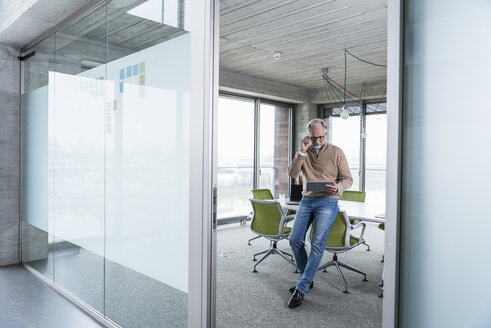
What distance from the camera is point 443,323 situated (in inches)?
48.0

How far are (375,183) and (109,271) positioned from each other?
6568mm

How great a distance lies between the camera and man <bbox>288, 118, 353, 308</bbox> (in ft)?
11.5

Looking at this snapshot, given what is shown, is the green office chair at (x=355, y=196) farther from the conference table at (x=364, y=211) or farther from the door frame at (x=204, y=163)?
the door frame at (x=204, y=163)

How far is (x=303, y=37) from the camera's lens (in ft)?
15.6

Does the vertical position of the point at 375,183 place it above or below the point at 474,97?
below

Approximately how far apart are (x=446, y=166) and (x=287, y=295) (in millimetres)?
2808

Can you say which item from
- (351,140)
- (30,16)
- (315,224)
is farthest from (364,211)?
(351,140)

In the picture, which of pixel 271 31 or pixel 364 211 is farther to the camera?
pixel 271 31

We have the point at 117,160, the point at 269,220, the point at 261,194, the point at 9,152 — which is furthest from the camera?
the point at 261,194

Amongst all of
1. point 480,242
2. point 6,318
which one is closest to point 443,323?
point 480,242

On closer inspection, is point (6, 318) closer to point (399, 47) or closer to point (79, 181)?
point (79, 181)

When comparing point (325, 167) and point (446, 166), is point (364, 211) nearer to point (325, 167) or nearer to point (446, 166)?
point (325, 167)

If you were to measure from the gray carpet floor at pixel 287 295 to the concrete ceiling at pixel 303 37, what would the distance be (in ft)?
9.30

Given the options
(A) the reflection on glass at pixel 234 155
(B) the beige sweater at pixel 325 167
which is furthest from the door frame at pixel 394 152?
(A) the reflection on glass at pixel 234 155
